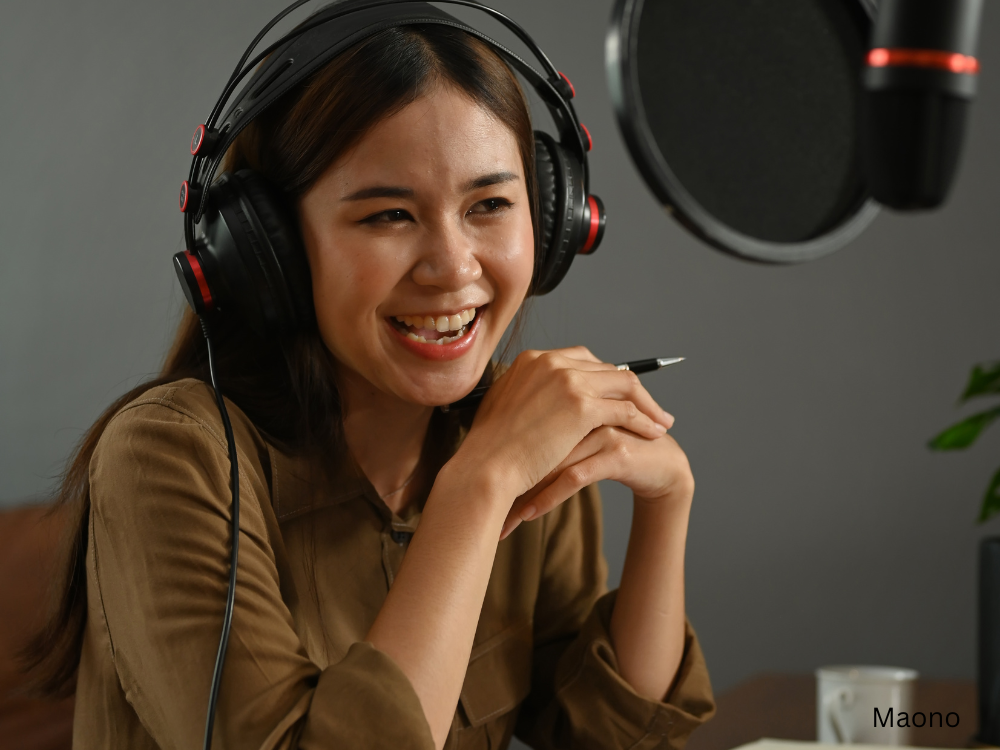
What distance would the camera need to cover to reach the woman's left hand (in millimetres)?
936

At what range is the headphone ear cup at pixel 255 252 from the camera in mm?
907

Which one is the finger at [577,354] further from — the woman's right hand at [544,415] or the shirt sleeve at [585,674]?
the shirt sleeve at [585,674]

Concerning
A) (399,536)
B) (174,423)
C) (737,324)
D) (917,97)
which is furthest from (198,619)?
(737,324)

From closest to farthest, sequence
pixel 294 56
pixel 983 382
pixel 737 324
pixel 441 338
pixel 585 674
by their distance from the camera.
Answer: pixel 294 56 → pixel 441 338 → pixel 585 674 → pixel 983 382 → pixel 737 324

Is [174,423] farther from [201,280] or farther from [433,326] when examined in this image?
[433,326]

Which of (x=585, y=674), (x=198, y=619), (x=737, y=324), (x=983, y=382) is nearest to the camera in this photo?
(x=198, y=619)

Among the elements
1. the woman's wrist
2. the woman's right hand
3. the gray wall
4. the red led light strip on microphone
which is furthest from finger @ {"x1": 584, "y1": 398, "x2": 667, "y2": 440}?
the gray wall

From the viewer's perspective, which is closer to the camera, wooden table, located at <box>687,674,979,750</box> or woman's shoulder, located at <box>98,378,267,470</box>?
woman's shoulder, located at <box>98,378,267,470</box>

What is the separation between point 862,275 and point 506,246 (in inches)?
55.6

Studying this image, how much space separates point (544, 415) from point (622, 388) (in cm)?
11

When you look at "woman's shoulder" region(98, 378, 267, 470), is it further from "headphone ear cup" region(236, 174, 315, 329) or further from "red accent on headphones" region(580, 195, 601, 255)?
"red accent on headphones" region(580, 195, 601, 255)

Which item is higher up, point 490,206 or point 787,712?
point 490,206

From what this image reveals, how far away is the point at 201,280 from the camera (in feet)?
3.01

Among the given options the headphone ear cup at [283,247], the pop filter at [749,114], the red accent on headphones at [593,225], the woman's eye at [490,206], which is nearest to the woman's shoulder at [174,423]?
the headphone ear cup at [283,247]
